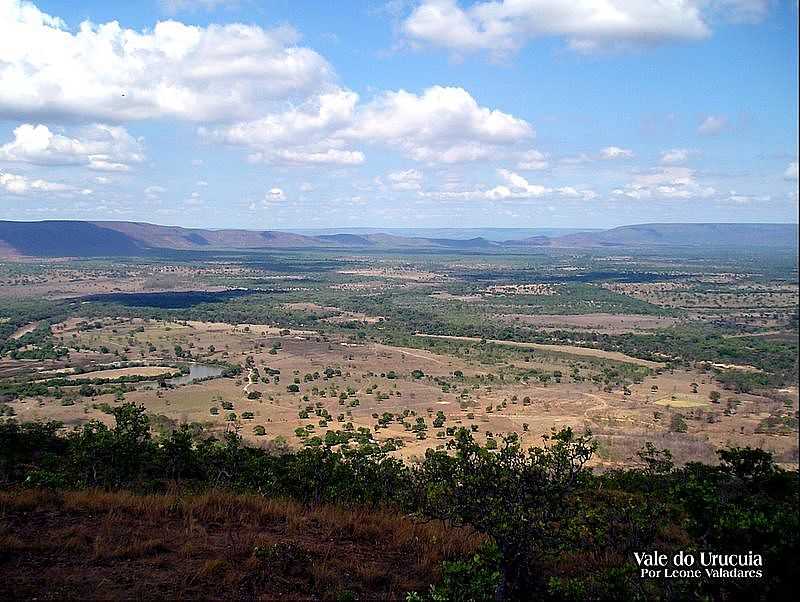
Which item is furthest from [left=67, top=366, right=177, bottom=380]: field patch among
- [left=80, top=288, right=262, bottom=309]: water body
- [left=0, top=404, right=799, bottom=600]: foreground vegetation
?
[left=80, top=288, right=262, bottom=309]: water body

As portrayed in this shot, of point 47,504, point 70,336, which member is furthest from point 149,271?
point 47,504

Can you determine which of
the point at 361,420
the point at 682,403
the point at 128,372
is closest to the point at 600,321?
the point at 682,403

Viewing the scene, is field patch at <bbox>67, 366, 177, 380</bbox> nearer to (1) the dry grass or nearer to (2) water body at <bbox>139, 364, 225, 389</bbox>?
(2) water body at <bbox>139, 364, 225, 389</bbox>

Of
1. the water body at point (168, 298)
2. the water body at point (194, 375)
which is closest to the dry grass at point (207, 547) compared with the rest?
the water body at point (194, 375)

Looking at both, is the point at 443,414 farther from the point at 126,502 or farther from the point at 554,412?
the point at 126,502

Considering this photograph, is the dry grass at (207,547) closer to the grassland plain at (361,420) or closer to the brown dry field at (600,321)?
the grassland plain at (361,420)
